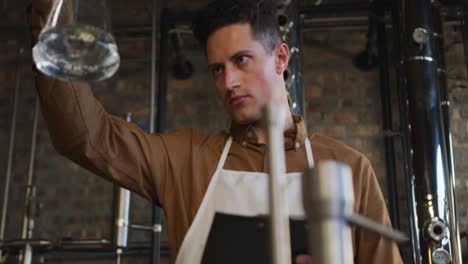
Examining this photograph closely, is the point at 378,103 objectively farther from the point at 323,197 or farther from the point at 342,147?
the point at 323,197

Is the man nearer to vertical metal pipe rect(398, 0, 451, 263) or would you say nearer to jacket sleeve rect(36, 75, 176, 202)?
jacket sleeve rect(36, 75, 176, 202)

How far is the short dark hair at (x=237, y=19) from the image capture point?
154 cm

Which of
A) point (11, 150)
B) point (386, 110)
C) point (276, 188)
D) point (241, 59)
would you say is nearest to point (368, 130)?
point (386, 110)

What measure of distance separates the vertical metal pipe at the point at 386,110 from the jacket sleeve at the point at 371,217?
144 centimetres

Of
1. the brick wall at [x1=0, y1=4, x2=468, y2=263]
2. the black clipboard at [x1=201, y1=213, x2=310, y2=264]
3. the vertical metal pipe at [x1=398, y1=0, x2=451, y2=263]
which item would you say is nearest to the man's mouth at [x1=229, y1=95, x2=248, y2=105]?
the black clipboard at [x1=201, y1=213, x2=310, y2=264]

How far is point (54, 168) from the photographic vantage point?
10.5ft

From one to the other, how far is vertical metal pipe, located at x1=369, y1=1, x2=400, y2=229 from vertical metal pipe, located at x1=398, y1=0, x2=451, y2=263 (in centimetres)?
45

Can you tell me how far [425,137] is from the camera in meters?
2.32

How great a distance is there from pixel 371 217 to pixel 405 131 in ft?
3.57

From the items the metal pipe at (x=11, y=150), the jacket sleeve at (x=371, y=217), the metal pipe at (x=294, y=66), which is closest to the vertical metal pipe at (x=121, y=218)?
the metal pipe at (x=11, y=150)

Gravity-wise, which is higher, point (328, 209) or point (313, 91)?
point (313, 91)

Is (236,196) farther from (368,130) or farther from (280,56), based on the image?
(368,130)

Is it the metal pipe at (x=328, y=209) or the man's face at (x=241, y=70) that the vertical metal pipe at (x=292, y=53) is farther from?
the metal pipe at (x=328, y=209)

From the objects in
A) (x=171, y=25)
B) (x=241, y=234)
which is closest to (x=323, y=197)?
(x=241, y=234)
